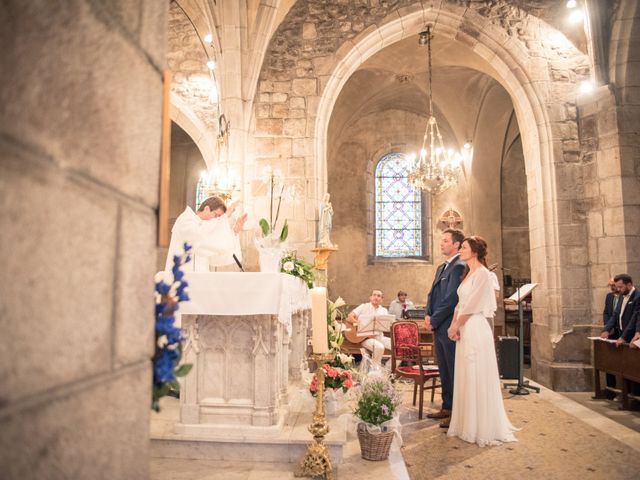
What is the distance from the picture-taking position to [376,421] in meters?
3.50

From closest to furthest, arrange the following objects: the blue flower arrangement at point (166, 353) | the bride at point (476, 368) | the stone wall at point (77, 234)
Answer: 1. the stone wall at point (77, 234)
2. the blue flower arrangement at point (166, 353)
3. the bride at point (476, 368)

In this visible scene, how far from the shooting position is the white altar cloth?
3316 millimetres

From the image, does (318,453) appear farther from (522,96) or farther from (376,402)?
(522,96)

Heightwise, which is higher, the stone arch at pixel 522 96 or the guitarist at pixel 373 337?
the stone arch at pixel 522 96

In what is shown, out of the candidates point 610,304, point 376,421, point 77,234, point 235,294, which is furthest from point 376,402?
point 610,304

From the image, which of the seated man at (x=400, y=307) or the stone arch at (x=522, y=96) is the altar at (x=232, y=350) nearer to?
the stone arch at (x=522, y=96)

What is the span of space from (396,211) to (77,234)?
13.2 metres

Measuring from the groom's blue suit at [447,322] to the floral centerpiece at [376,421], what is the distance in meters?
1.33

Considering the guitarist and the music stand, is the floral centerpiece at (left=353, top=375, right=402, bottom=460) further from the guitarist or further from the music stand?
the music stand

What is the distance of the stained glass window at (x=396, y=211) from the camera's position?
13648 millimetres

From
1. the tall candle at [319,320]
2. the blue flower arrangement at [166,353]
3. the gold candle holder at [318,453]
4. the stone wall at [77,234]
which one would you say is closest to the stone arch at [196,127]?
the tall candle at [319,320]

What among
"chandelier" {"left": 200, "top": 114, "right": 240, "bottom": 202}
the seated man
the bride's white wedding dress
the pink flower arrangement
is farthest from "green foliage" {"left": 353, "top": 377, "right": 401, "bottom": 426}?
the seated man

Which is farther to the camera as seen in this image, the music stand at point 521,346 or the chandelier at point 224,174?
the chandelier at point 224,174

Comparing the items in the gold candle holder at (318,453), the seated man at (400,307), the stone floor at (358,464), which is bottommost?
the stone floor at (358,464)
